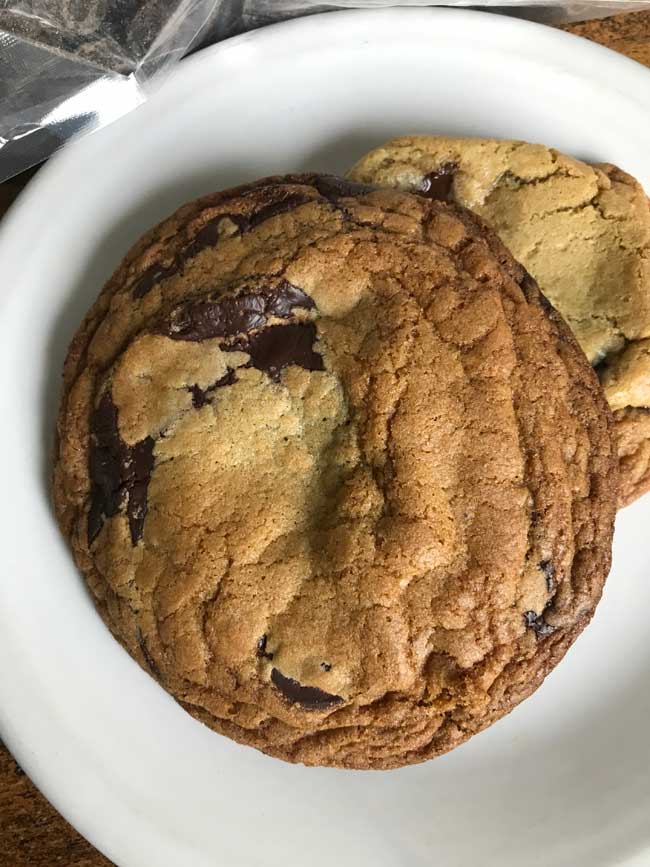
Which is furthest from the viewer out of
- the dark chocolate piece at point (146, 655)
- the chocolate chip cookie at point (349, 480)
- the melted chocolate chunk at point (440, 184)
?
the melted chocolate chunk at point (440, 184)

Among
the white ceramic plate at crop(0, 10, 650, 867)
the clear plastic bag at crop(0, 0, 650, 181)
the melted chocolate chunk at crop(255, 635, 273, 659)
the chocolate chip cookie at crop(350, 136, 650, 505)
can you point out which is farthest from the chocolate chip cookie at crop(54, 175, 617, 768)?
A: the clear plastic bag at crop(0, 0, 650, 181)

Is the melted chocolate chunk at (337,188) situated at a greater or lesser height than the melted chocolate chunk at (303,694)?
greater

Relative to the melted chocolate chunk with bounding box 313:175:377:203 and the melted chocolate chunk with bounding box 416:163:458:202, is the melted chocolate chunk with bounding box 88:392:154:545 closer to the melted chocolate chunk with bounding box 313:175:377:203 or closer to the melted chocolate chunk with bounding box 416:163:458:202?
the melted chocolate chunk with bounding box 313:175:377:203

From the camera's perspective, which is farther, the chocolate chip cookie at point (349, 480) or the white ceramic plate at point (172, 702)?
the white ceramic plate at point (172, 702)

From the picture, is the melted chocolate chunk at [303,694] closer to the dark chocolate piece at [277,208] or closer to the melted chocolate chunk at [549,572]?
the melted chocolate chunk at [549,572]

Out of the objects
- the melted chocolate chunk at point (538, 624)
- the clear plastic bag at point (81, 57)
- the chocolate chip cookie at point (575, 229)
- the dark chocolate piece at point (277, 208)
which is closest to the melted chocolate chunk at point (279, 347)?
the dark chocolate piece at point (277, 208)

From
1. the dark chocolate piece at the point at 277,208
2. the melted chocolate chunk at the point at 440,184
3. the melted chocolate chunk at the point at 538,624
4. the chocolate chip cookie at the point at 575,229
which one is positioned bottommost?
the melted chocolate chunk at the point at 538,624

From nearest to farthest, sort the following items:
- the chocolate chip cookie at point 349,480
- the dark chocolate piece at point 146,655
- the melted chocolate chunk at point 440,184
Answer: the chocolate chip cookie at point 349,480 → the dark chocolate piece at point 146,655 → the melted chocolate chunk at point 440,184
